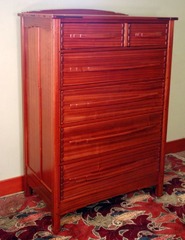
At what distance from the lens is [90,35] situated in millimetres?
2094

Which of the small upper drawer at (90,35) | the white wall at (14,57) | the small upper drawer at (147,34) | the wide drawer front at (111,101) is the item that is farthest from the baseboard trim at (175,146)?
the small upper drawer at (90,35)

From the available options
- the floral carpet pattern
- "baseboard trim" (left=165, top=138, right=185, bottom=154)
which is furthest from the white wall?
"baseboard trim" (left=165, top=138, right=185, bottom=154)

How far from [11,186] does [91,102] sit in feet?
3.22

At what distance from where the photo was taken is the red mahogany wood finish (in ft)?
6.82

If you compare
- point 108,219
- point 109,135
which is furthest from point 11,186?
point 109,135

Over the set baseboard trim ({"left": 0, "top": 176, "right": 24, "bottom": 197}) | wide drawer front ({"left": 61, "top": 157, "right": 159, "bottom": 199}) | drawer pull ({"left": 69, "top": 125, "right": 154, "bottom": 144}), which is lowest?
baseboard trim ({"left": 0, "top": 176, "right": 24, "bottom": 197})

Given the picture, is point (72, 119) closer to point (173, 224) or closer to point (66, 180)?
point (66, 180)

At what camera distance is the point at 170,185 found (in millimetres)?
A: 2908

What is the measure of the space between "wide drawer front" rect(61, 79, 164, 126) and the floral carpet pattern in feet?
2.18

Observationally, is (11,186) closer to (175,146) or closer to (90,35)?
(90,35)

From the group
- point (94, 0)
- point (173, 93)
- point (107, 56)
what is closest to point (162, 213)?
point (107, 56)

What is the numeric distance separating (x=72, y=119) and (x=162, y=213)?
931 millimetres

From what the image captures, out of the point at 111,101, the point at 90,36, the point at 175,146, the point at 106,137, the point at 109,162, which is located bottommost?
the point at 175,146

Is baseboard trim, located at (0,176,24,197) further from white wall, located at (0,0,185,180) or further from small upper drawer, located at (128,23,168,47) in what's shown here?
small upper drawer, located at (128,23,168,47)
